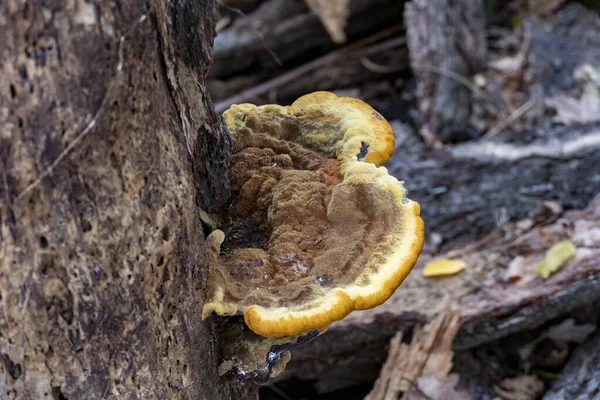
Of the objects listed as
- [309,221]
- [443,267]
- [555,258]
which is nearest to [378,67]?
[443,267]

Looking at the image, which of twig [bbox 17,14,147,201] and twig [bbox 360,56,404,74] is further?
twig [bbox 360,56,404,74]

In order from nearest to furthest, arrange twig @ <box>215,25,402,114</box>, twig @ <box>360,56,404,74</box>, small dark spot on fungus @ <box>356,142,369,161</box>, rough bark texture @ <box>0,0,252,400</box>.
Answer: rough bark texture @ <box>0,0,252,400</box>, small dark spot on fungus @ <box>356,142,369,161</box>, twig @ <box>215,25,402,114</box>, twig @ <box>360,56,404,74</box>

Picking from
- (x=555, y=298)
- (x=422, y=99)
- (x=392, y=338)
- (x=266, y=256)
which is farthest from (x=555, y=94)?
(x=266, y=256)

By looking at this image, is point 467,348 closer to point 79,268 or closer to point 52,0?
point 79,268

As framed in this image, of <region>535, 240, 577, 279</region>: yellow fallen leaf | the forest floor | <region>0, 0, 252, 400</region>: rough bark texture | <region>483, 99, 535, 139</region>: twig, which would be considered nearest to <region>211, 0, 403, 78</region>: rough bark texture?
the forest floor

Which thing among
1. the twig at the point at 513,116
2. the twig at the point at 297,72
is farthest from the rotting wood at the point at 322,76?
the twig at the point at 513,116

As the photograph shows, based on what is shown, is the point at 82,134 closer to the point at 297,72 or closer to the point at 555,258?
the point at 555,258

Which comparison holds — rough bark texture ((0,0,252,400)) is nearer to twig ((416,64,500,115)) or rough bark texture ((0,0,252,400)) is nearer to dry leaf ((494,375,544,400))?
dry leaf ((494,375,544,400))

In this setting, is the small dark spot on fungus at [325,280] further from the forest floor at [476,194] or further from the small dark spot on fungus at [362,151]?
the forest floor at [476,194]
